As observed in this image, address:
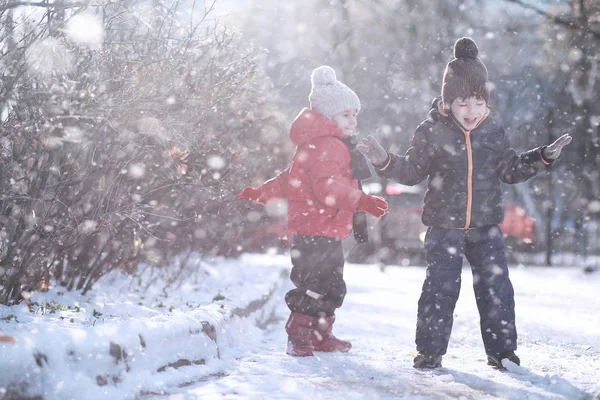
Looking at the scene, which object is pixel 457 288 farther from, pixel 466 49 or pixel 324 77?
pixel 324 77

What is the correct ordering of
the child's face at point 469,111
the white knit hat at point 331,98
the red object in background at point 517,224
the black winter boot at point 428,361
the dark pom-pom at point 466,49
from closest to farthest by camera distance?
the black winter boot at point 428,361 < the child's face at point 469,111 < the dark pom-pom at point 466,49 < the white knit hat at point 331,98 < the red object in background at point 517,224

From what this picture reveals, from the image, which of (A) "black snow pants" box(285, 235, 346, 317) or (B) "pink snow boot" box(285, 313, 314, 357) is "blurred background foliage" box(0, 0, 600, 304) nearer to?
(A) "black snow pants" box(285, 235, 346, 317)

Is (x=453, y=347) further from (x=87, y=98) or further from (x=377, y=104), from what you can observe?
(x=377, y=104)

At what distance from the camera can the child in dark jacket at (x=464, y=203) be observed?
191 inches

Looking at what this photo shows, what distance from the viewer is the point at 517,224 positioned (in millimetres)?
18453

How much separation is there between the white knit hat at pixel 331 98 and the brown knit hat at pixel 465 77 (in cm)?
79

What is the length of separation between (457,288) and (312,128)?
155cm

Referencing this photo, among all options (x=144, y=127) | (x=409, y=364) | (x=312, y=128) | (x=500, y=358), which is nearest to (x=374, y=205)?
(x=312, y=128)

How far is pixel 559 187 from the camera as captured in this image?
2725cm

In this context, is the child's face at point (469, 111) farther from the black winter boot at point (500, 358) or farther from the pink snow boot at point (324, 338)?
the pink snow boot at point (324, 338)

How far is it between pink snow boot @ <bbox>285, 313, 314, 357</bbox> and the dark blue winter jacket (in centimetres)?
116

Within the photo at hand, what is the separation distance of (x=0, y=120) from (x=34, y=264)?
1357mm

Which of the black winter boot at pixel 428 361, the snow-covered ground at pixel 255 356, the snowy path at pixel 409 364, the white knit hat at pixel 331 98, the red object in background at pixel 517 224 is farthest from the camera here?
the red object in background at pixel 517 224

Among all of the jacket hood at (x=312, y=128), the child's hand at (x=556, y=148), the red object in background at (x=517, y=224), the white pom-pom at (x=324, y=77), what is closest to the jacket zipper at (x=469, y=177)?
the child's hand at (x=556, y=148)
